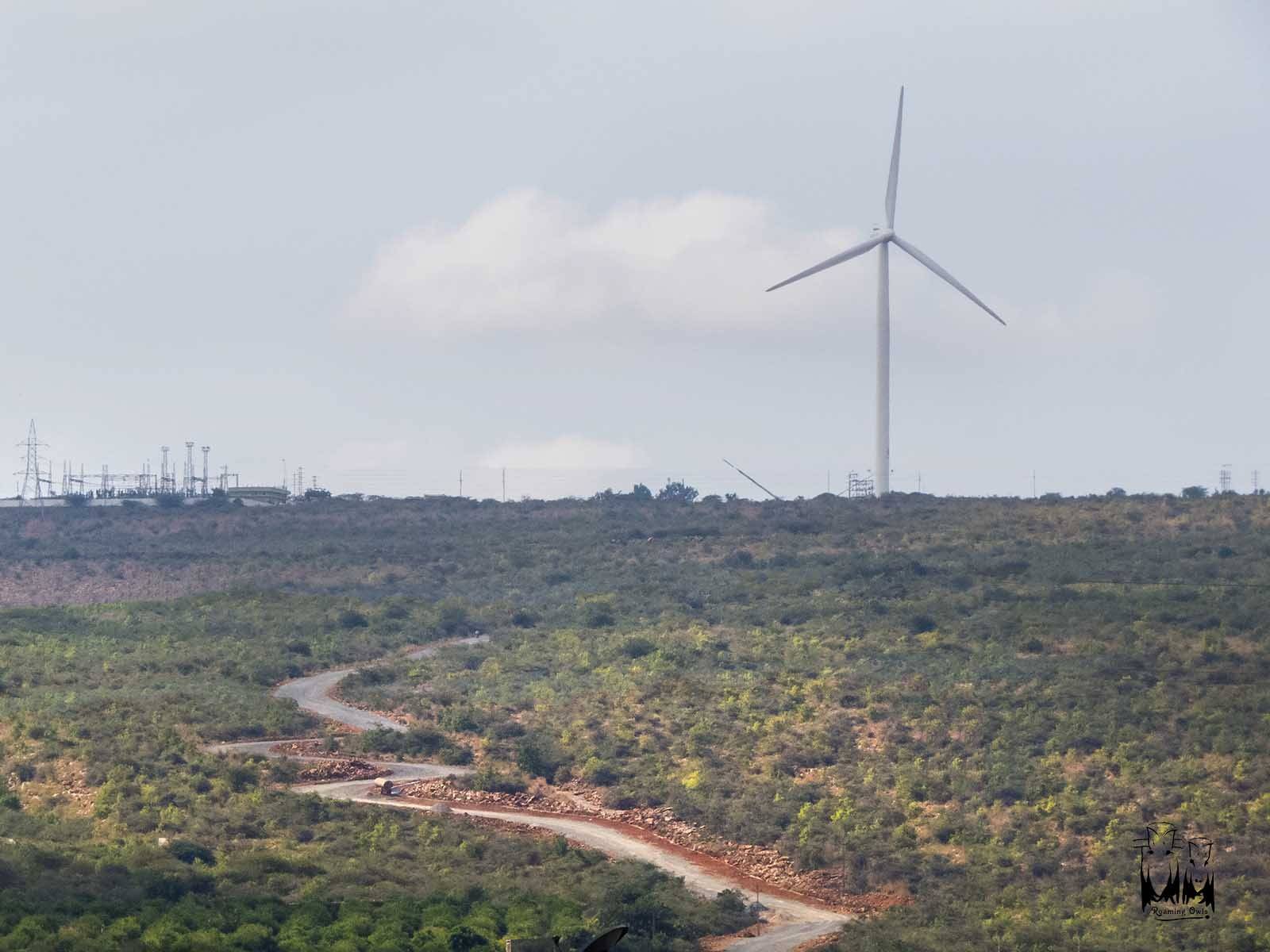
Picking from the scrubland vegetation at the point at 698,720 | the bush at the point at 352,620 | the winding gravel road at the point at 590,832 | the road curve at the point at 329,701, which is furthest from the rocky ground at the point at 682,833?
the bush at the point at 352,620

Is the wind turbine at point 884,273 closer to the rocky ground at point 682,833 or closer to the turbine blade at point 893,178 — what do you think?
the turbine blade at point 893,178

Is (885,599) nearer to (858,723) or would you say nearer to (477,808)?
(858,723)

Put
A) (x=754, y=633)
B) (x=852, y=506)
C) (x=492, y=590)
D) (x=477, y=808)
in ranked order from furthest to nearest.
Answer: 1. (x=852, y=506)
2. (x=492, y=590)
3. (x=754, y=633)
4. (x=477, y=808)

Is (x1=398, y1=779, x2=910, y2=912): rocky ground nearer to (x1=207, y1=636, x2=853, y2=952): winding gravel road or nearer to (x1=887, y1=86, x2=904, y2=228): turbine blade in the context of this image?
(x1=207, y1=636, x2=853, y2=952): winding gravel road

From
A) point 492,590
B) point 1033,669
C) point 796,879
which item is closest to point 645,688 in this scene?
point 1033,669

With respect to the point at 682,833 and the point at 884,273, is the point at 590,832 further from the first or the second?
the point at 884,273

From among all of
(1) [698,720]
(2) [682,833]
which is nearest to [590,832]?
(2) [682,833]
